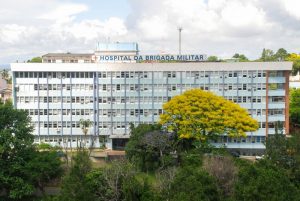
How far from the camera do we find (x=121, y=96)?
5841 cm

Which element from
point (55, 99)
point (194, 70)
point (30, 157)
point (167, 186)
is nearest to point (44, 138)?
point (55, 99)

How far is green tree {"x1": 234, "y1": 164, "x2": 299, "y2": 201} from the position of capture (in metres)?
27.1

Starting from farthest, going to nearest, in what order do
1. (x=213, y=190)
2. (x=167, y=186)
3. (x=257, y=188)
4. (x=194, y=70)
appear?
(x=194, y=70) → (x=167, y=186) → (x=213, y=190) → (x=257, y=188)

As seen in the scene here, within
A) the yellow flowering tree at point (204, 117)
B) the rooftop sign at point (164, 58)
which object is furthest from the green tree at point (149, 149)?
the rooftop sign at point (164, 58)

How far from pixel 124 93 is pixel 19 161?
2320 cm

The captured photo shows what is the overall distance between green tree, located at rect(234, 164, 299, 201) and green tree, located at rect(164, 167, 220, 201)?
1998 millimetres

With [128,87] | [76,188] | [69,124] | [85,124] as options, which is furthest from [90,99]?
[76,188]

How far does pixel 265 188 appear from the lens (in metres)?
27.4

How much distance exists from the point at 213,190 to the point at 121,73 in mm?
31050

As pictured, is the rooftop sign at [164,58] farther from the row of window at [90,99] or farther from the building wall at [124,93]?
the row of window at [90,99]

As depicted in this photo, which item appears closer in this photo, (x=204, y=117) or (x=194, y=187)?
(x=194, y=187)

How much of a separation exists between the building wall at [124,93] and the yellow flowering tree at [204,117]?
294 inches

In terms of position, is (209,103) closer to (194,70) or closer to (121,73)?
(194,70)

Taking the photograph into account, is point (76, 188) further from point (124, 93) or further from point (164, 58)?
point (164, 58)
